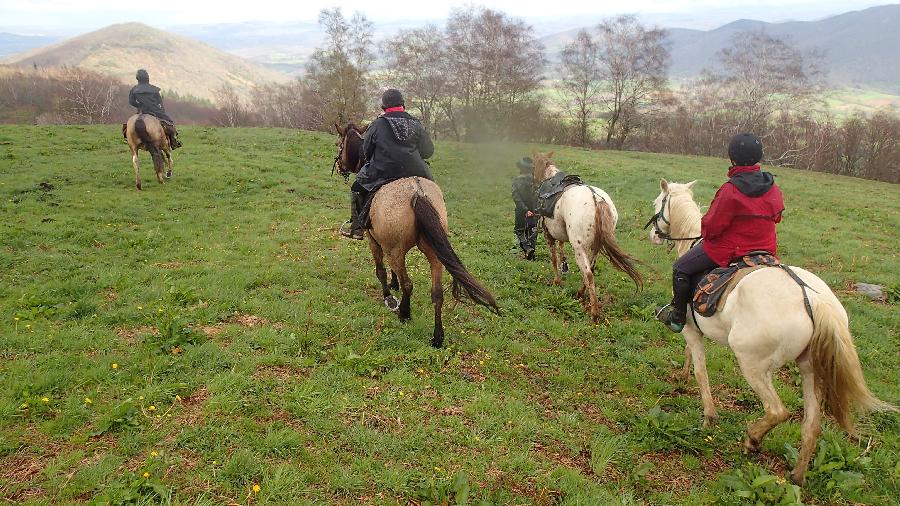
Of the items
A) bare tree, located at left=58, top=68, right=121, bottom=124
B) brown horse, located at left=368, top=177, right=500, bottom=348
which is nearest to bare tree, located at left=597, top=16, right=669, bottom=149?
brown horse, located at left=368, top=177, right=500, bottom=348

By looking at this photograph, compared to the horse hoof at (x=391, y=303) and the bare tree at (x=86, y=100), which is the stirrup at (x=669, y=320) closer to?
the horse hoof at (x=391, y=303)

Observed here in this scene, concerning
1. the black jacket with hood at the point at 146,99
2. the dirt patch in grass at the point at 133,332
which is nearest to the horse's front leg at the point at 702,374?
the dirt patch in grass at the point at 133,332

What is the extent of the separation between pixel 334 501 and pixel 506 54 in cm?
4243

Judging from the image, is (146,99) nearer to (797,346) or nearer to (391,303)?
(391,303)

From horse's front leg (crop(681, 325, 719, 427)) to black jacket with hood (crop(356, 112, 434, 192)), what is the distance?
14.7 feet

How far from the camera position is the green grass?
432cm

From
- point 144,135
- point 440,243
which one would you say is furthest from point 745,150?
point 144,135

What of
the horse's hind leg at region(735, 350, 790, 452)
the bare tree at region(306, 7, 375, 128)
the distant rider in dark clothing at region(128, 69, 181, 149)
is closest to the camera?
the horse's hind leg at region(735, 350, 790, 452)

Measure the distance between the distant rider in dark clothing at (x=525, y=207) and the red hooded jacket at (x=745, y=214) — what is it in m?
6.36

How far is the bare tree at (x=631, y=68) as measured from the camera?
1639 inches

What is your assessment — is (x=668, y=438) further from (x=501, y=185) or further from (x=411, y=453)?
(x=501, y=185)

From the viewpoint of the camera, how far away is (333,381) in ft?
19.0

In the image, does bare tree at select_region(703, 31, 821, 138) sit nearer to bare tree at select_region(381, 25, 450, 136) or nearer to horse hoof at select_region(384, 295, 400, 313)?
bare tree at select_region(381, 25, 450, 136)

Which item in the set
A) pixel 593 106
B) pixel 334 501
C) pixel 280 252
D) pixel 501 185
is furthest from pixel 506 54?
pixel 334 501
